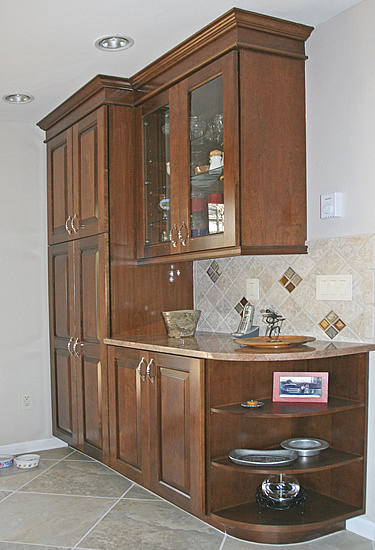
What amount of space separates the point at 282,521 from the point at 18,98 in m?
2.73

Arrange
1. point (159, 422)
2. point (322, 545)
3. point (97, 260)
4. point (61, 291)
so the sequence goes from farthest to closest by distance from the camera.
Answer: point (61, 291) < point (97, 260) < point (159, 422) < point (322, 545)

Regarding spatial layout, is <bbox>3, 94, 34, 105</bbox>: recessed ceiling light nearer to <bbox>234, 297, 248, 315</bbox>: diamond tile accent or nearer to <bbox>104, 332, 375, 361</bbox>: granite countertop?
<bbox>104, 332, 375, 361</bbox>: granite countertop

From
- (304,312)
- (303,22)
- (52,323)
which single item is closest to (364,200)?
(304,312)

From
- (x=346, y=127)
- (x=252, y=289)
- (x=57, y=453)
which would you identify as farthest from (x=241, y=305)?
(x=57, y=453)

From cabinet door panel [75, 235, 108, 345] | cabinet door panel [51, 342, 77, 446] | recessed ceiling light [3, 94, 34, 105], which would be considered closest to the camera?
cabinet door panel [75, 235, 108, 345]

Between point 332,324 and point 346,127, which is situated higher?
point 346,127

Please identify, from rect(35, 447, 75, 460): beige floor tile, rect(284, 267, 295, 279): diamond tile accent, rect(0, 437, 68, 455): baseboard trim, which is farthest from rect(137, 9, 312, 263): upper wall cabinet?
rect(0, 437, 68, 455): baseboard trim

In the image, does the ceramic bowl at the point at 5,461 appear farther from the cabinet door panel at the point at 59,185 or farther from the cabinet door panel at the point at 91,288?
the cabinet door panel at the point at 59,185

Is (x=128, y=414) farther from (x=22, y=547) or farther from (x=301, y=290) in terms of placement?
(x=301, y=290)

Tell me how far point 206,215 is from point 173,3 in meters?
0.92

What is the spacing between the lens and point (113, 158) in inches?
132

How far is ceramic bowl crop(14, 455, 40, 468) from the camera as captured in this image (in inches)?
140

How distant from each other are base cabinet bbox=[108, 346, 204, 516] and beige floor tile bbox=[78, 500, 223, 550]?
93mm

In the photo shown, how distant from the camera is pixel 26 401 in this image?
4059 millimetres
